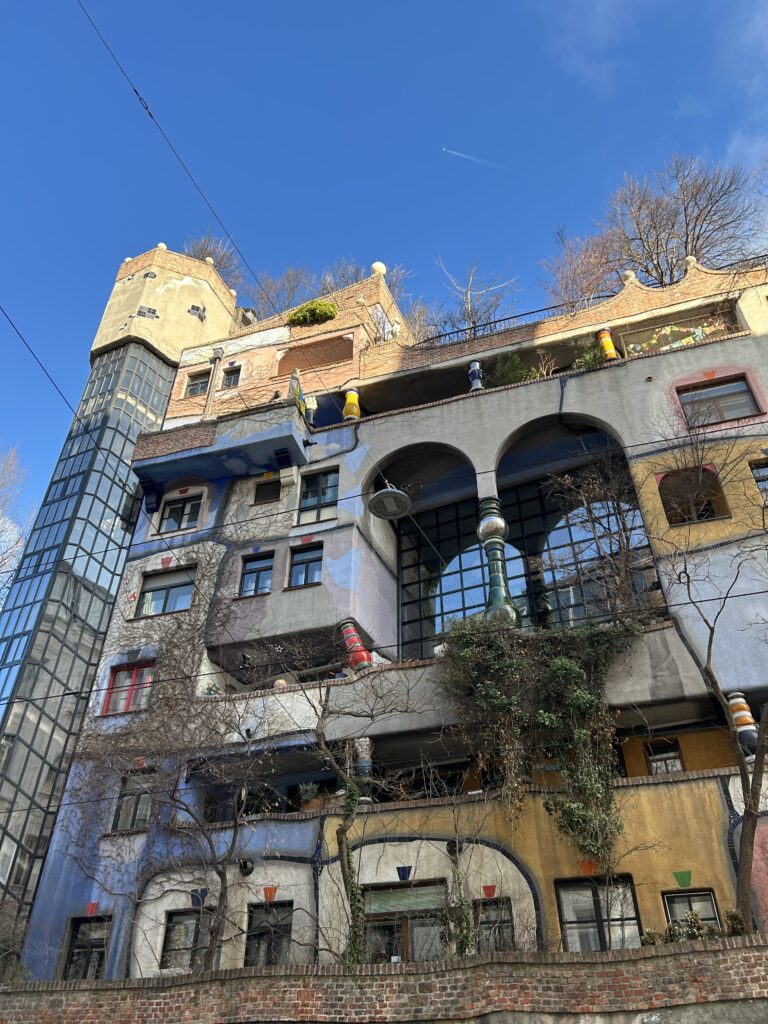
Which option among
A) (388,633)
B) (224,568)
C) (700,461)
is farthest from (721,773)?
(224,568)

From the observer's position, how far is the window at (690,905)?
1417cm

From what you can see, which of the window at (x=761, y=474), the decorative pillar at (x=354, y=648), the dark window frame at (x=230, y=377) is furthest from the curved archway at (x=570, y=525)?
the dark window frame at (x=230, y=377)

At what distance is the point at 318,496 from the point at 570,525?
6971 millimetres

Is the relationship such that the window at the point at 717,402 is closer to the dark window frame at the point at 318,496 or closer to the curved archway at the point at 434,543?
the curved archway at the point at 434,543

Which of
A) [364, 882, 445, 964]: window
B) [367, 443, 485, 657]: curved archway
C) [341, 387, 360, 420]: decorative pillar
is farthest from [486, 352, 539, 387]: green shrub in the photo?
[364, 882, 445, 964]: window

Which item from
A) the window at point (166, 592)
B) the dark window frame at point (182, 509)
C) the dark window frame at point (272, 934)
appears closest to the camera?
the dark window frame at point (272, 934)

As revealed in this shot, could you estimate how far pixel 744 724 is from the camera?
15711 millimetres

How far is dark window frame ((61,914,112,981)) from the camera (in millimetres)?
17500

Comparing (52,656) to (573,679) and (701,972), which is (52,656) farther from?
(701,972)

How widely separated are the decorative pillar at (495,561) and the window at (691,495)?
3847mm

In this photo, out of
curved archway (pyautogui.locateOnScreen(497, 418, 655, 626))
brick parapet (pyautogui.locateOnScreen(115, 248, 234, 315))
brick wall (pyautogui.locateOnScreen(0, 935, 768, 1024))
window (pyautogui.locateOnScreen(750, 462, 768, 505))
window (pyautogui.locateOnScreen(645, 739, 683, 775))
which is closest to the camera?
brick wall (pyautogui.locateOnScreen(0, 935, 768, 1024))

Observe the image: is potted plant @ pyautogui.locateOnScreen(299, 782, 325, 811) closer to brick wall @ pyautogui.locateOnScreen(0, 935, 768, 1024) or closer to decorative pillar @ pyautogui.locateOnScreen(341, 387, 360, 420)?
brick wall @ pyautogui.locateOnScreen(0, 935, 768, 1024)

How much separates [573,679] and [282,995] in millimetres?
8286

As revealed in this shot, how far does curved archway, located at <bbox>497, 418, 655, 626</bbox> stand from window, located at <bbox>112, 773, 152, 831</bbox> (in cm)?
984
